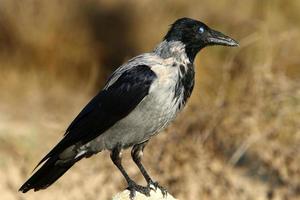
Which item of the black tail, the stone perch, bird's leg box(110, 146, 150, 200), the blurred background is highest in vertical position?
the blurred background

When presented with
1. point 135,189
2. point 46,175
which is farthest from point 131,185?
point 46,175

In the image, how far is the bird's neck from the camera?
20.1 feet

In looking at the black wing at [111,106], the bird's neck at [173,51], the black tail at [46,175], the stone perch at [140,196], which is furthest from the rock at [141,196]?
the bird's neck at [173,51]

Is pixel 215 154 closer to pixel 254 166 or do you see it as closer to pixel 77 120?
pixel 254 166

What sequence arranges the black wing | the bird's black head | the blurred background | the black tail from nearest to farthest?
1. the black wing
2. the bird's black head
3. the black tail
4. the blurred background

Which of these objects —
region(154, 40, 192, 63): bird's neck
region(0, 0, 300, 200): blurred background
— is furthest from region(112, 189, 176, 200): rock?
region(0, 0, 300, 200): blurred background

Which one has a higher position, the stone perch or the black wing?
the black wing

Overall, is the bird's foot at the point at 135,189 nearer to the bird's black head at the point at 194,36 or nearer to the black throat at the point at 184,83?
the black throat at the point at 184,83

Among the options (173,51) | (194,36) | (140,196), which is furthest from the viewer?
(194,36)

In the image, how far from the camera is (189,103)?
32.2ft

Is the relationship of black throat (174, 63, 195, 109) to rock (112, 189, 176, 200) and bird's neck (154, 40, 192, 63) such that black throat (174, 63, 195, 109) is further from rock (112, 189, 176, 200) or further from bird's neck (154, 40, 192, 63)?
rock (112, 189, 176, 200)

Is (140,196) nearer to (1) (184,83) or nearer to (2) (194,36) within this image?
(1) (184,83)

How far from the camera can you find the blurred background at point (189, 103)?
29.7ft

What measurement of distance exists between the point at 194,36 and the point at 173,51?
0.65ft
